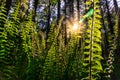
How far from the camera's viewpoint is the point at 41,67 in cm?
627

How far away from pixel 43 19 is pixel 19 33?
4937 cm

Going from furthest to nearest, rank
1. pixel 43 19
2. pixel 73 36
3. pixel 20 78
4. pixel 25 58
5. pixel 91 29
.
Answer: pixel 43 19
pixel 73 36
pixel 25 58
pixel 20 78
pixel 91 29

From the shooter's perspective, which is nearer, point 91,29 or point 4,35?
point 91,29

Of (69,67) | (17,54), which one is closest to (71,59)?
(69,67)

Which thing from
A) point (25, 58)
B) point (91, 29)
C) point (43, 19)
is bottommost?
point (25, 58)

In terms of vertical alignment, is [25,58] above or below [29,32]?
below

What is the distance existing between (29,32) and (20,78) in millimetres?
1947

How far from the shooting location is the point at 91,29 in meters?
5.16

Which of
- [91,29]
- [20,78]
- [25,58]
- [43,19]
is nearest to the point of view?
[91,29]

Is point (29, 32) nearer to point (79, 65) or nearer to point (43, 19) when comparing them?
point (79, 65)

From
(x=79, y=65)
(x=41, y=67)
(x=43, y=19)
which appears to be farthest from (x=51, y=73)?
(x=43, y=19)

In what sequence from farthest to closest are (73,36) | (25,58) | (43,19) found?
(43,19) < (73,36) < (25,58)

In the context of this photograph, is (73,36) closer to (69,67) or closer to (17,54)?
(69,67)

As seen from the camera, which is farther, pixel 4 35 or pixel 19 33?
pixel 19 33
